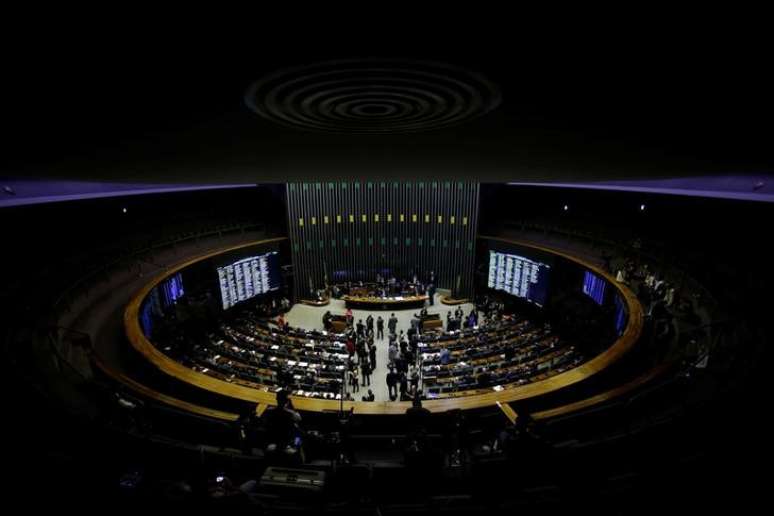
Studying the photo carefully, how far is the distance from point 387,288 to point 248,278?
7.20m

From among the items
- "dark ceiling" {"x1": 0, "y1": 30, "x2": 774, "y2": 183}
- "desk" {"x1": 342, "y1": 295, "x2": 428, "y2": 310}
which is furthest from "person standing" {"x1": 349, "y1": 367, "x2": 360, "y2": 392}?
"dark ceiling" {"x1": 0, "y1": 30, "x2": 774, "y2": 183}

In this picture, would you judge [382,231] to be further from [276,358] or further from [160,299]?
[160,299]

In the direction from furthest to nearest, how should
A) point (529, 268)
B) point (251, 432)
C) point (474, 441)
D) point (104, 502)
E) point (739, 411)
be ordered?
point (529, 268) < point (474, 441) < point (251, 432) < point (739, 411) < point (104, 502)

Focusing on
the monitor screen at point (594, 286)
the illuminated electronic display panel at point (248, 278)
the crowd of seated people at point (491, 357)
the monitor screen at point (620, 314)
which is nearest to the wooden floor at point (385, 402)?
the monitor screen at point (620, 314)

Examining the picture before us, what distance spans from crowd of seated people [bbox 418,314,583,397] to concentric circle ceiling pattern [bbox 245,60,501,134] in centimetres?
924

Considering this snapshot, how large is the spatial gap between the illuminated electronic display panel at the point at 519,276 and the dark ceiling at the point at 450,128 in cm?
1454

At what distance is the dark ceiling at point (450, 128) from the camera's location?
104 cm

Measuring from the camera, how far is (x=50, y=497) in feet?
11.1

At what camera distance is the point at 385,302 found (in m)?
18.6

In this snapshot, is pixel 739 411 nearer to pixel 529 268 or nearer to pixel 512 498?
pixel 512 498

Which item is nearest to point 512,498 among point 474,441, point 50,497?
point 474,441

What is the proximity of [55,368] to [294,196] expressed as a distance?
13831mm

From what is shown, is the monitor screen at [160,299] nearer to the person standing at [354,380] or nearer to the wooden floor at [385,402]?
the wooden floor at [385,402]

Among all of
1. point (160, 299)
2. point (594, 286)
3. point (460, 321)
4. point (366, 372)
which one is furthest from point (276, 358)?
point (594, 286)
